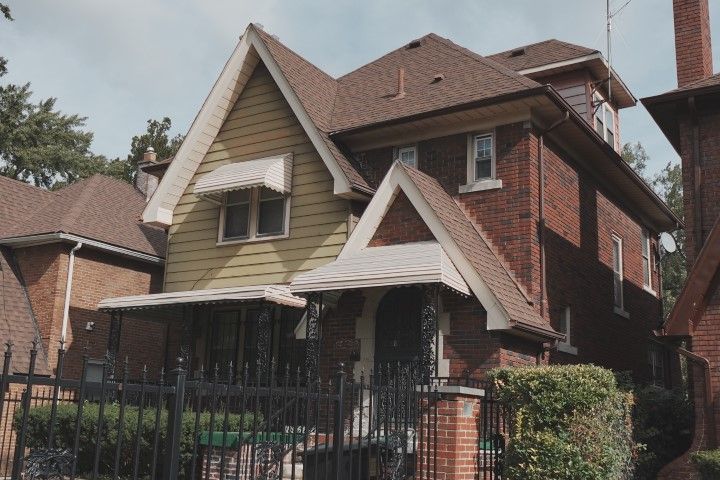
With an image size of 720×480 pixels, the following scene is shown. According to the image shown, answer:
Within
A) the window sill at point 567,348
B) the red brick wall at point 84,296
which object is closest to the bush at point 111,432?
the red brick wall at point 84,296

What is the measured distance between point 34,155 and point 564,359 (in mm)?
32053

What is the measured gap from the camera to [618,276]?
795 inches

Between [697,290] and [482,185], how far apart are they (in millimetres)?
5179

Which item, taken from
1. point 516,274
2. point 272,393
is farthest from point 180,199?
point 272,393

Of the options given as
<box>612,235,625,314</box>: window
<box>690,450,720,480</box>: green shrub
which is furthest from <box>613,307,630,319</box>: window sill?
<box>690,450,720,480</box>: green shrub

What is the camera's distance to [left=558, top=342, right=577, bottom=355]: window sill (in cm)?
1611

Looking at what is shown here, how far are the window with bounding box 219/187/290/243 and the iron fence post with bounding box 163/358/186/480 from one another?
38.4ft

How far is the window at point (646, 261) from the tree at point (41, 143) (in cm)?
2964

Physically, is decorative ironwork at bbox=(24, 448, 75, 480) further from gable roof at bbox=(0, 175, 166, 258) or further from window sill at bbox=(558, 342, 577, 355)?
gable roof at bbox=(0, 175, 166, 258)

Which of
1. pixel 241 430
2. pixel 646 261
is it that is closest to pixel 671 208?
pixel 646 261

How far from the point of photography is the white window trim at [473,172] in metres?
16.0

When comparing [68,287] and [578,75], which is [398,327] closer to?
[578,75]

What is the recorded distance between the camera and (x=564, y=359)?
1638 centimetres

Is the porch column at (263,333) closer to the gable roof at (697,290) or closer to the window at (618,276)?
the gable roof at (697,290)
